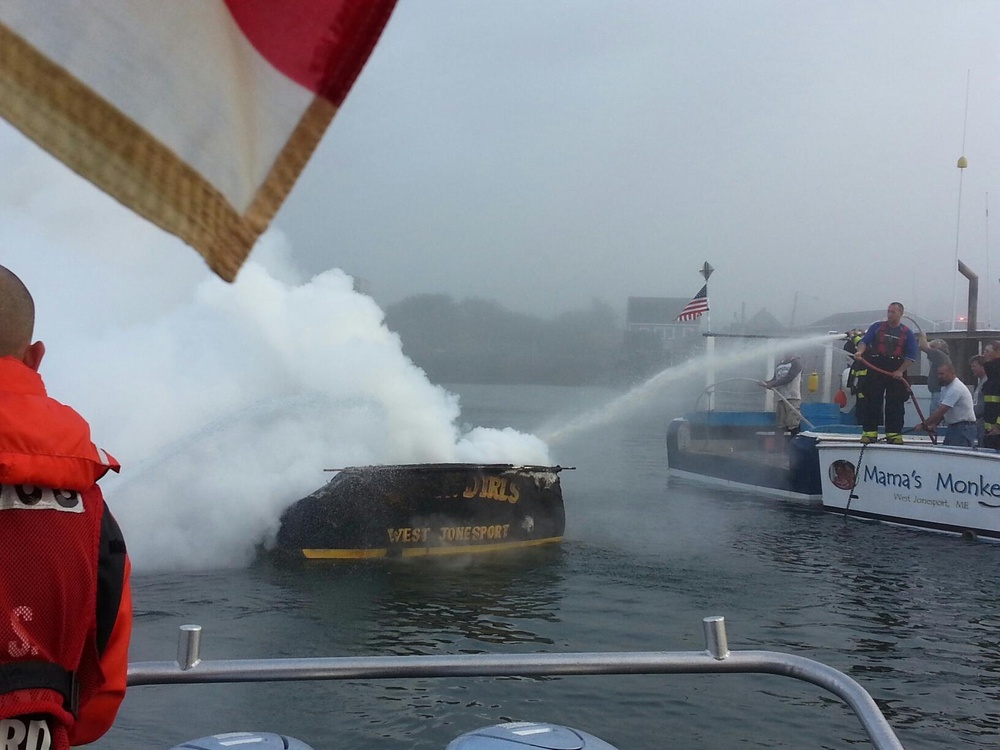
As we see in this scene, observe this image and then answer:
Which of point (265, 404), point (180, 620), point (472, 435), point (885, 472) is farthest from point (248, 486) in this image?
point (885, 472)

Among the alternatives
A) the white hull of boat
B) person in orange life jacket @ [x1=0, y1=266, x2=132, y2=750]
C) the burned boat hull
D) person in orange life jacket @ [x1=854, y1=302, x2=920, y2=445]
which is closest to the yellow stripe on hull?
the burned boat hull

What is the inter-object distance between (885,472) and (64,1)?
13804 millimetres

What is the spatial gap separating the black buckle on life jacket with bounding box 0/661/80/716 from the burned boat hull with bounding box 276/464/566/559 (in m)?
8.74

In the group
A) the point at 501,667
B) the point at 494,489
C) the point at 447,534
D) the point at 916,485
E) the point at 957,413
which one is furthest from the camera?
the point at 957,413

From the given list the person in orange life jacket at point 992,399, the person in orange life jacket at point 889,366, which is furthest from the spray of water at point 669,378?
Answer: the person in orange life jacket at point 992,399

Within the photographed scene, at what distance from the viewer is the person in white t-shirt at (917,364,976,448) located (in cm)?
1295

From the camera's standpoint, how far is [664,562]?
11.4 m

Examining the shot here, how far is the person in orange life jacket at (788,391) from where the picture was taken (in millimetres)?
17750

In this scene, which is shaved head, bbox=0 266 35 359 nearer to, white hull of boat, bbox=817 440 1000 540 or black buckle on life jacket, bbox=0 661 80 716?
black buckle on life jacket, bbox=0 661 80 716

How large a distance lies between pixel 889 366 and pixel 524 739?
36.9ft

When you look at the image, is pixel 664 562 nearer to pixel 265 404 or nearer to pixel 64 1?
pixel 265 404

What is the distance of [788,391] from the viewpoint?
59.2ft

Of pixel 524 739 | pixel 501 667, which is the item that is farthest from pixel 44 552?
pixel 524 739

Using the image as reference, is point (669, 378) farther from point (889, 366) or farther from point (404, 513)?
point (404, 513)
